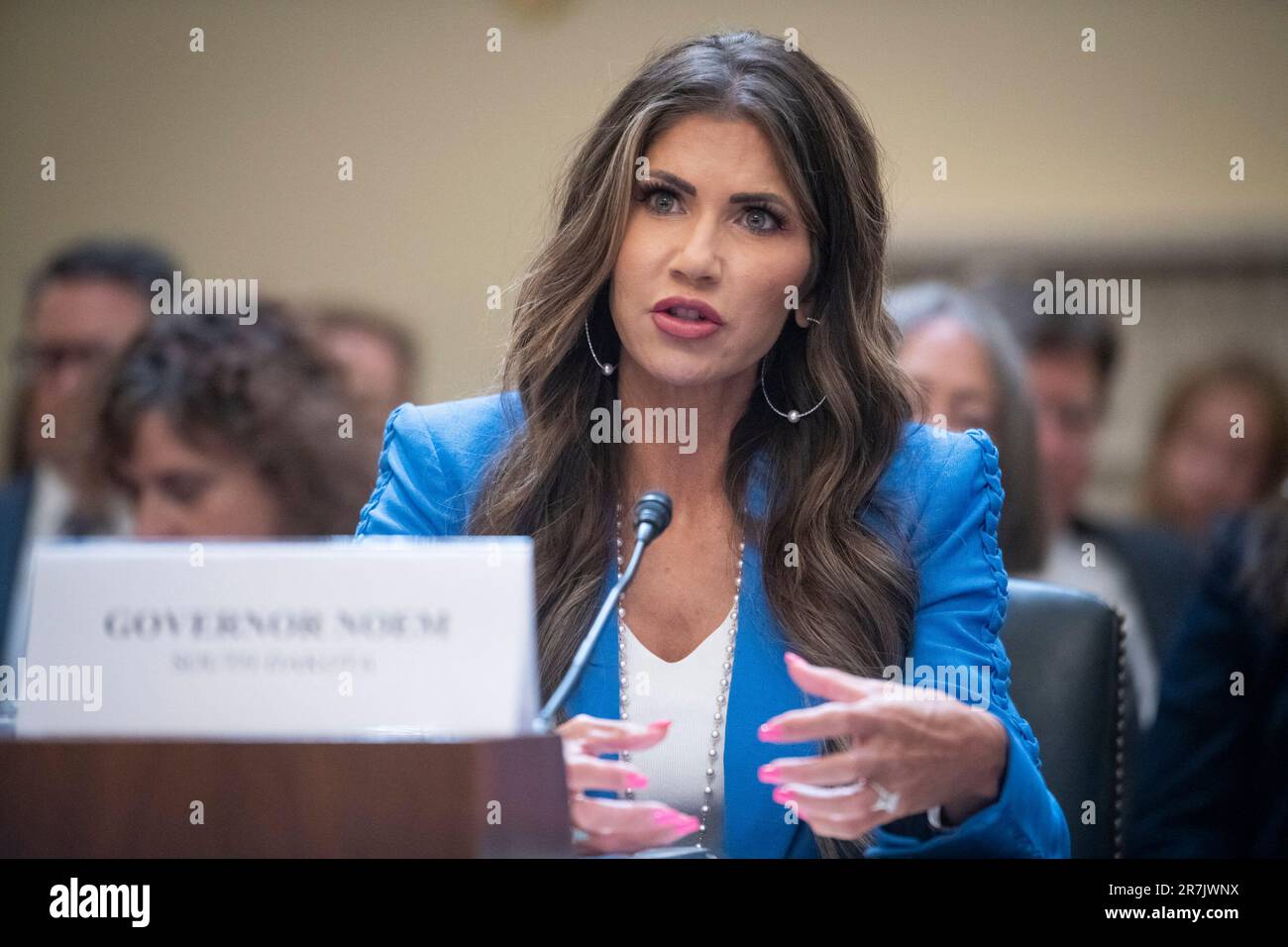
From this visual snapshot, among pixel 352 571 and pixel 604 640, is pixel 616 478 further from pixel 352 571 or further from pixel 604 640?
pixel 352 571

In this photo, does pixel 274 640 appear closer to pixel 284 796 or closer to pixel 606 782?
pixel 284 796

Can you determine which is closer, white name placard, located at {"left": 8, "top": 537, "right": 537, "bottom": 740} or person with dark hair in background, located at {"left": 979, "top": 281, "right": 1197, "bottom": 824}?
white name placard, located at {"left": 8, "top": 537, "right": 537, "bottom": 740}

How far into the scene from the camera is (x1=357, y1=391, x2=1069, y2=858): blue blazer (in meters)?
1.38

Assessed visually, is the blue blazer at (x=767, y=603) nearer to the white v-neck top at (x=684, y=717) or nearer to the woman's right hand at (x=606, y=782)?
the white v-neck top at (x=684, y=717)

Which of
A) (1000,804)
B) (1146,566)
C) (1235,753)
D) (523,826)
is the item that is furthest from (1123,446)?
(523,826)

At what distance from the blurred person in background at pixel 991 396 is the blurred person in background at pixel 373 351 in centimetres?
144

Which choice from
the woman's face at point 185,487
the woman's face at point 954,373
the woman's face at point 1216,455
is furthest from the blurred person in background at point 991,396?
the woman's face at point 1216,455

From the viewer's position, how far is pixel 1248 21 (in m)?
4.05

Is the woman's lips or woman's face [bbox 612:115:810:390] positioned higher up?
woman's face [bbox 612:115:810:390]

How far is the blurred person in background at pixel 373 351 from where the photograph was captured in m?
3.70

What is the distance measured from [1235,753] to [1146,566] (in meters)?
1.55

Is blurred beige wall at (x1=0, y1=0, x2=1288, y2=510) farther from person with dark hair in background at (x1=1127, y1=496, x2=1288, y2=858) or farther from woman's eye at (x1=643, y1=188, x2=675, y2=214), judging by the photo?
woman's eye at (x1=643, y1=188, x2=675, y2=214)

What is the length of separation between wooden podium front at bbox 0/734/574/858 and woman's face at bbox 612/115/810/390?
2.32ft

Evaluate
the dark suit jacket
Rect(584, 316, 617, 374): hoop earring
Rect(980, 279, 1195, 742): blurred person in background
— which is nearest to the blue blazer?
Rect(584, 316, 617, 374): hoop earring
